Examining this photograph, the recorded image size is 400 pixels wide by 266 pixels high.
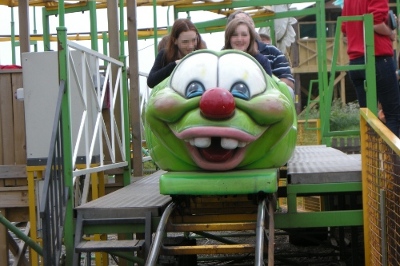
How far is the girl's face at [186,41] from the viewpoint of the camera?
655 centimetres

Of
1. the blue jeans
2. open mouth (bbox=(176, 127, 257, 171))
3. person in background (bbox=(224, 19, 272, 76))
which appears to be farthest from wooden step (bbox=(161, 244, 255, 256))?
the blue jeans

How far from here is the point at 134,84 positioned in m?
8.59

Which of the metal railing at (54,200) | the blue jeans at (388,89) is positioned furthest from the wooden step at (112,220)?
the blue jeans at (388,89)

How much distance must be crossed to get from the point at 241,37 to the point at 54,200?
2.00m

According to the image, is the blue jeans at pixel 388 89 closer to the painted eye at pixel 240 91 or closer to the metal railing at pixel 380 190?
the metal railing at pixel 380 190

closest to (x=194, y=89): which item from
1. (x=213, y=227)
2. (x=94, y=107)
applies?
(x=213, y=227)

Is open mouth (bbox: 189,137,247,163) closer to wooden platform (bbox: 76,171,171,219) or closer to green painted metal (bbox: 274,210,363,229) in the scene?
wooden platform (bbox: 76,171,171,219)

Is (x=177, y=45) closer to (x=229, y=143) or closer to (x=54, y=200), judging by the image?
(x=229, y=143)

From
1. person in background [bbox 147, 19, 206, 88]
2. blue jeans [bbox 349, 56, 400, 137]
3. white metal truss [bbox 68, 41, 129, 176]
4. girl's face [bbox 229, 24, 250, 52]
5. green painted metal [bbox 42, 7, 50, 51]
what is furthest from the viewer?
green painted metal [bbox 42, 7, 50, 51]

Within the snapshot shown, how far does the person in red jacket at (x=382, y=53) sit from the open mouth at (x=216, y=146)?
2.22 m

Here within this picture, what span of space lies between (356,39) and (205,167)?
2.53 metres

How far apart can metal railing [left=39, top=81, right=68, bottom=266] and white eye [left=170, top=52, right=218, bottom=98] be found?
77 cm

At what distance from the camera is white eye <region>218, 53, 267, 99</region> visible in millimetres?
5223

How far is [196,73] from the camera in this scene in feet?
17.3
